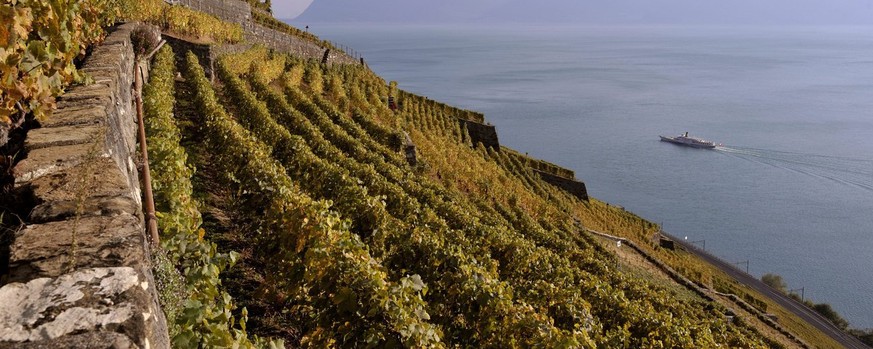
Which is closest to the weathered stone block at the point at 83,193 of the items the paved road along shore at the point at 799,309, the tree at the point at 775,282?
the paved road along shore at the point at 799,309

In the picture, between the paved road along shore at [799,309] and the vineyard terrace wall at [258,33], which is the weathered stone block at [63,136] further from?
the paved road along shore at [799,309]

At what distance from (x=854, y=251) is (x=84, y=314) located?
84027 millimetres

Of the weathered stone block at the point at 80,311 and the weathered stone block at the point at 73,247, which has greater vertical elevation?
the weathered stone block at the point at 73,247

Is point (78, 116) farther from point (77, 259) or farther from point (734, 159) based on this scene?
point (734, 159)

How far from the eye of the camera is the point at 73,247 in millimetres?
2775

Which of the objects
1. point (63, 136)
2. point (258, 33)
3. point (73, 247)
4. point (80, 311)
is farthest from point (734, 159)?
point (80, 311)

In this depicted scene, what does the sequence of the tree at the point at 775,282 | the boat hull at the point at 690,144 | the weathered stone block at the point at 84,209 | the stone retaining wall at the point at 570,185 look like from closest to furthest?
the weathered stone block at the point at 84,209, the stone retaining wall at the point at 570,185, the tree at the point at 775,282, the boat hull at the point at 690,144

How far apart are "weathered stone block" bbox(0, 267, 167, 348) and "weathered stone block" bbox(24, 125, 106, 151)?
199 centimetres

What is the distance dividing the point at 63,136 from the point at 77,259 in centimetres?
201

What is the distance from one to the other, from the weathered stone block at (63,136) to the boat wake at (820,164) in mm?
103514

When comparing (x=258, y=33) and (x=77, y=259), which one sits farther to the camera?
(x=258, y=33)

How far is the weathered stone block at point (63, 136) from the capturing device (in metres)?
4.14

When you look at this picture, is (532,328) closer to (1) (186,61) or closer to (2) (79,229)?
(2) (79,229)

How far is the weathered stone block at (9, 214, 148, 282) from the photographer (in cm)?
269
